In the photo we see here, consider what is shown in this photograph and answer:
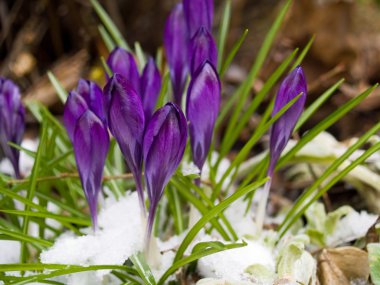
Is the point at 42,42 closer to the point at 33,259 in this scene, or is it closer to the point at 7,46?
the point at 7,46

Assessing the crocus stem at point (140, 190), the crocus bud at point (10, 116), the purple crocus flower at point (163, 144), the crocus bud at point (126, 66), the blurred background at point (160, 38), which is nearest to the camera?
the purple crocus flower at point (163, 144)

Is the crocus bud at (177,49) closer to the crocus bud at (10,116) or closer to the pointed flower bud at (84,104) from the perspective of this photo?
the pointed flower bud at (84,104)

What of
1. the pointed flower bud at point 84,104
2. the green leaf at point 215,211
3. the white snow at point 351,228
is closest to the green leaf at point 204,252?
the green leaf at point 215,211

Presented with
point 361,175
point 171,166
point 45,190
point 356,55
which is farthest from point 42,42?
point 171,166

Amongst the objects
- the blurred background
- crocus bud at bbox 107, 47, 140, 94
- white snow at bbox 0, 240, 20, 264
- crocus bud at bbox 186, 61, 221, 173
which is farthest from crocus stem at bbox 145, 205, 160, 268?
the blurred background

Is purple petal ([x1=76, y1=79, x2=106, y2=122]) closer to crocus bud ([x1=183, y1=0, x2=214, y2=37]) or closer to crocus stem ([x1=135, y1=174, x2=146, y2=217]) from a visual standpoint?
crocus stem ([x1=135, y1=174, x2=146, y2=217])

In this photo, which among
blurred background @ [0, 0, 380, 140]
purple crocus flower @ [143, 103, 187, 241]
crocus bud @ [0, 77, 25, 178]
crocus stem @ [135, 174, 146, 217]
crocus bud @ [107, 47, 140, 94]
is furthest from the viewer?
blurred background @ [0, 0, 380, 140]

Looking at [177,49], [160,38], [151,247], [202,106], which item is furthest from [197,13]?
[160,38]
